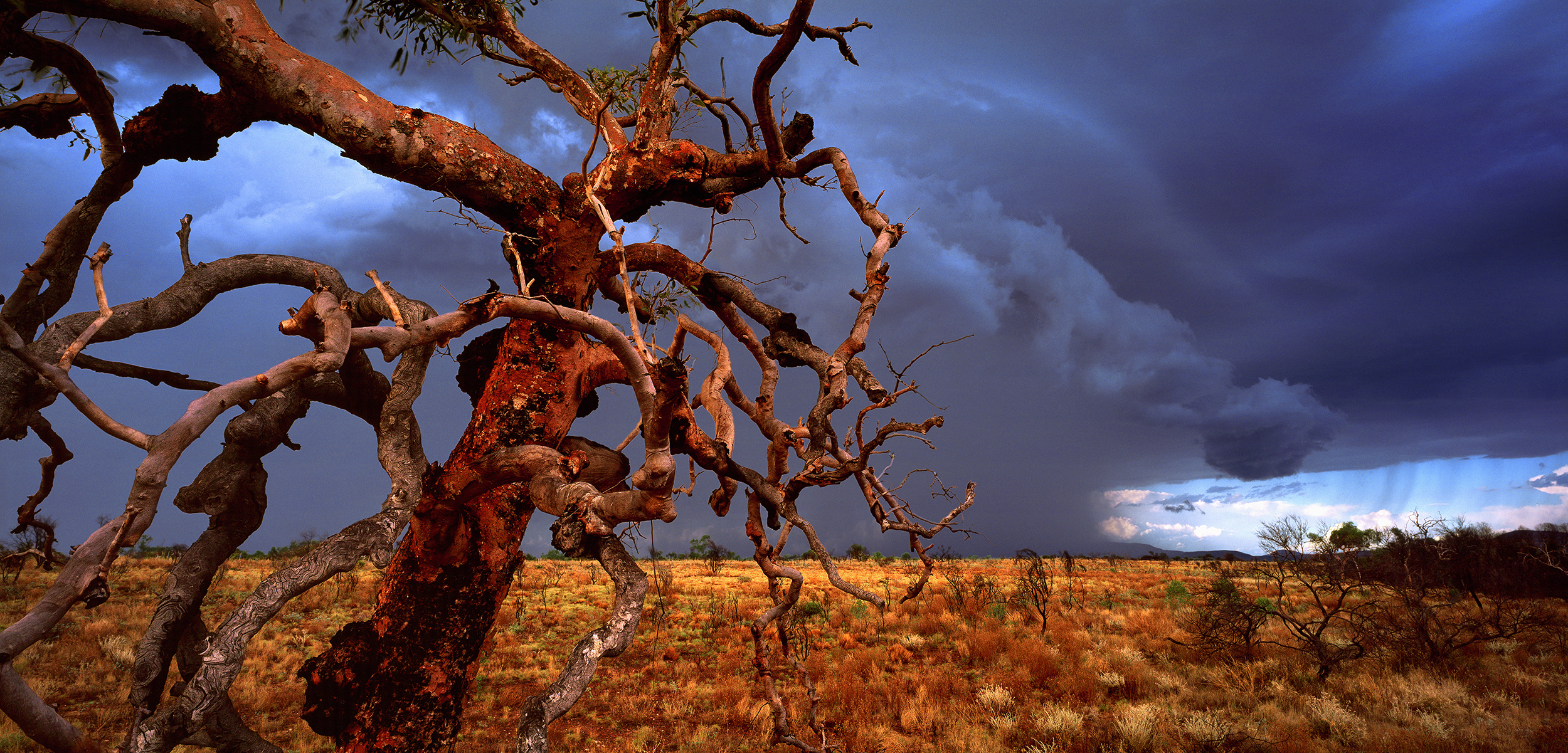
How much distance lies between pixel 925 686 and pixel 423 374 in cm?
853

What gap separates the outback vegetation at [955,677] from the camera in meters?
8.22

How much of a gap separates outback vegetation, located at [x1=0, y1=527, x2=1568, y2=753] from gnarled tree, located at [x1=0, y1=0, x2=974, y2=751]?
143cm

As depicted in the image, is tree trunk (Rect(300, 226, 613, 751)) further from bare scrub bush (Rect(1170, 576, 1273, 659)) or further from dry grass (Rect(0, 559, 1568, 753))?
bare scrub bush (Rect(1170, 576, 1273, 659))

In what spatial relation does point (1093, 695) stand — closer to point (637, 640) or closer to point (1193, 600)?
point (637, 640)

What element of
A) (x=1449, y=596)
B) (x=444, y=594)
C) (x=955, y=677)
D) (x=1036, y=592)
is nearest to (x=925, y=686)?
(x=955, y=677)

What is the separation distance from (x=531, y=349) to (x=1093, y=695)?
9825mm

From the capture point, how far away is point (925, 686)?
10.1m

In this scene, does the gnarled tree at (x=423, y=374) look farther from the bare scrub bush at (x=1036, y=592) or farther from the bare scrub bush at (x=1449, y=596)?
the bare scrub bush at (x=1449, y=596)

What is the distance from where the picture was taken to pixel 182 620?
584 centimetres

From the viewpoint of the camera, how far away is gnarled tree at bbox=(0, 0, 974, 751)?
12.1 ft

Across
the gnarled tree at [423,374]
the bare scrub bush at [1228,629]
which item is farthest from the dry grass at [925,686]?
the gnarled tree at [423,374]

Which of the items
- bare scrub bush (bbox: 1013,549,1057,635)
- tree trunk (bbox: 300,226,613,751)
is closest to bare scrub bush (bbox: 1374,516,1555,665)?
bare scrub bush (bbox: 1013,549,1057,635)

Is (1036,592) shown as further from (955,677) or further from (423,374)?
(423,374)

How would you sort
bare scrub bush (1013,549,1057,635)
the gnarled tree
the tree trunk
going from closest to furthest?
the gnarled tree
the tree trunk
bare scrub bush (1013,549,1057,635)
